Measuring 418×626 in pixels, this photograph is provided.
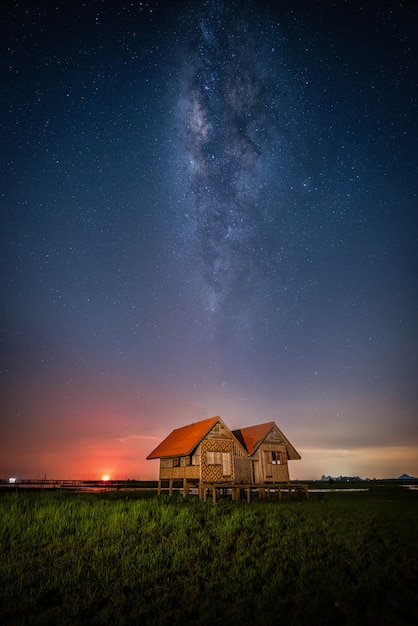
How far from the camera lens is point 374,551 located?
11.0 meters

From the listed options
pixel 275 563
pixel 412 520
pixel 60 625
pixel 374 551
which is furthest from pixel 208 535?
pixel 412 520

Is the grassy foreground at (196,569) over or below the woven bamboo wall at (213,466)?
below

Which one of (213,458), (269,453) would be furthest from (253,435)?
(213,458)

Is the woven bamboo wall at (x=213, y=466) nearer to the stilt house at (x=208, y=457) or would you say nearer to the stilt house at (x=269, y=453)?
the stilt house at (x=208, y=457)

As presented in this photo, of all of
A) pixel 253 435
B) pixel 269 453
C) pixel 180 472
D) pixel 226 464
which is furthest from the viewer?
pixel 253 435

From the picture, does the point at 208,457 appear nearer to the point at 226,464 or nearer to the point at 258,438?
the point at 226,464

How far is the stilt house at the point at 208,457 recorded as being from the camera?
30.3 meters

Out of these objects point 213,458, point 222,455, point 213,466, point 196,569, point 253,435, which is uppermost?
point 253,435

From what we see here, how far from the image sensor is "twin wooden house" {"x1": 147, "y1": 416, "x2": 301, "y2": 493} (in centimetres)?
3052

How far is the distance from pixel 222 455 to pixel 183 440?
415 cm

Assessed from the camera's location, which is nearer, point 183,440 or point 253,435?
point 183,440

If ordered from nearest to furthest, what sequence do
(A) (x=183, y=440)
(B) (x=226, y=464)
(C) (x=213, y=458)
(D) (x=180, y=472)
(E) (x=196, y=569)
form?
(E) (x=196, y=569), (C) (x=213, y=458), (B) (x=226, y=464), (D) (x=180, y=472), (A) (x=183, y=440)

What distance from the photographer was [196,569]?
31.2 feet

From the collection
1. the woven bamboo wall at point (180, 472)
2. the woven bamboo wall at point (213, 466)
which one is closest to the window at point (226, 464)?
the woven bamboo wall at point (213, 466)
